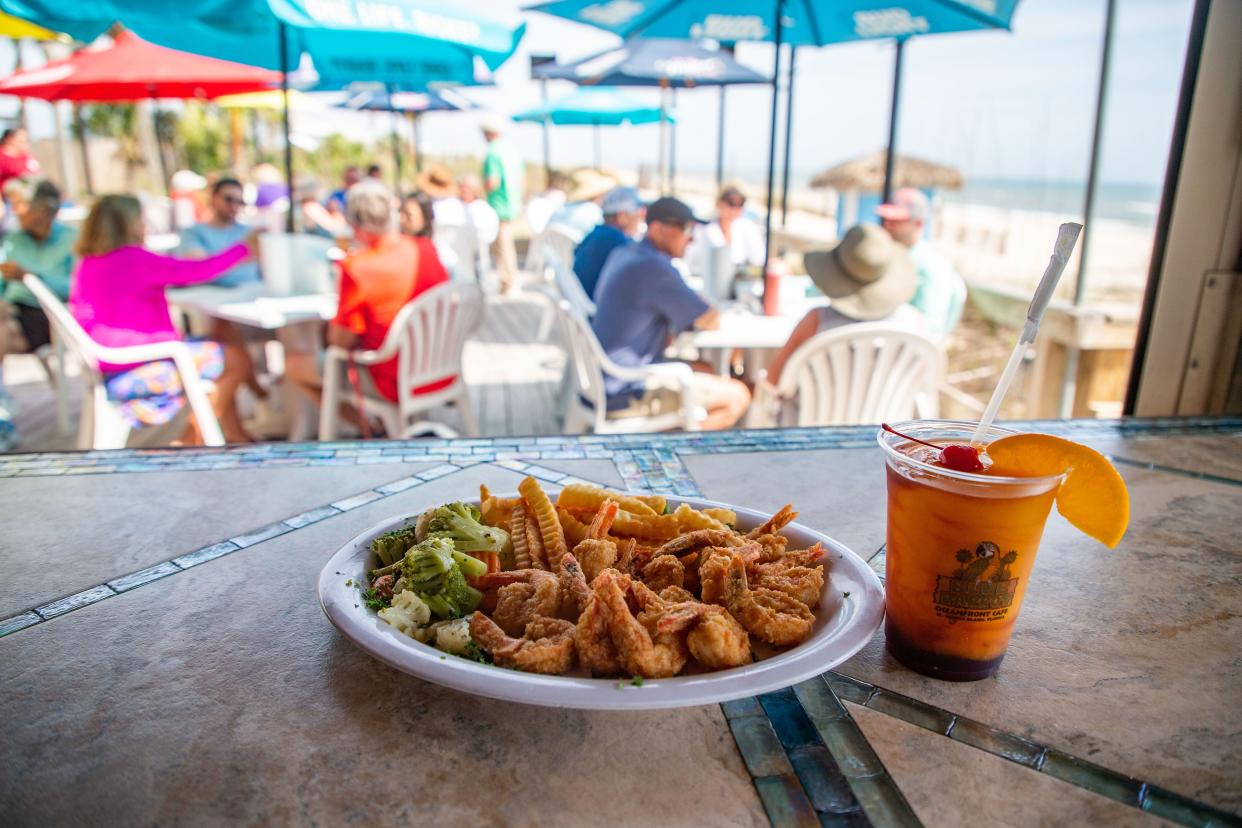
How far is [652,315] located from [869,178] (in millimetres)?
17564

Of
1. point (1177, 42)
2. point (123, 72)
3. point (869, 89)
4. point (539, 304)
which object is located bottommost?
point (539, 304)

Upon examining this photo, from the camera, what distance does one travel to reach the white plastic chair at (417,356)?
12.1ft

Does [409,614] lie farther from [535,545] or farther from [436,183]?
[436,183]

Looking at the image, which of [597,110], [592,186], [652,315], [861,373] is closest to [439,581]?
[861,373]

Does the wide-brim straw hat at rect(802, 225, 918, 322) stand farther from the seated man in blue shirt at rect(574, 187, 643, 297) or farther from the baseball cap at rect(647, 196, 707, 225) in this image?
the seated man in blue shirt at rect(574, 187, 643, 297)

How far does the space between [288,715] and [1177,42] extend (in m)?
2.51

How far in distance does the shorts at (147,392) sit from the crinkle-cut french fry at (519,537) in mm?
3413

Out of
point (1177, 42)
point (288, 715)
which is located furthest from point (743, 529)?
point (1177, 42)

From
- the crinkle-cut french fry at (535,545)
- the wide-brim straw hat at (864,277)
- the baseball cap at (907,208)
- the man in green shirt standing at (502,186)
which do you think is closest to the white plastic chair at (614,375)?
the wide-brim straw hat at (864,277)

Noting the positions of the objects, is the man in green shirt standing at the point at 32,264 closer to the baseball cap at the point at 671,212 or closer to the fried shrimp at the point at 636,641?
the baseball cap at the point at 671,212

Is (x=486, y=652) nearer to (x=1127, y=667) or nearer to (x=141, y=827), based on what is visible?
(x=141, y=827)

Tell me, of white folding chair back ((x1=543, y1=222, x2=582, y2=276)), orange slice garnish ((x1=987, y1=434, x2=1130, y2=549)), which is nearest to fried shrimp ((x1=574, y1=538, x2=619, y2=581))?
orange slice garnish ((x1=987, y1=434, x2=1130, y2=549))

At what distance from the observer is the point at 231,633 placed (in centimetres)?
92

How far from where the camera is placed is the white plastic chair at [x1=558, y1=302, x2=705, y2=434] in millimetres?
3688
